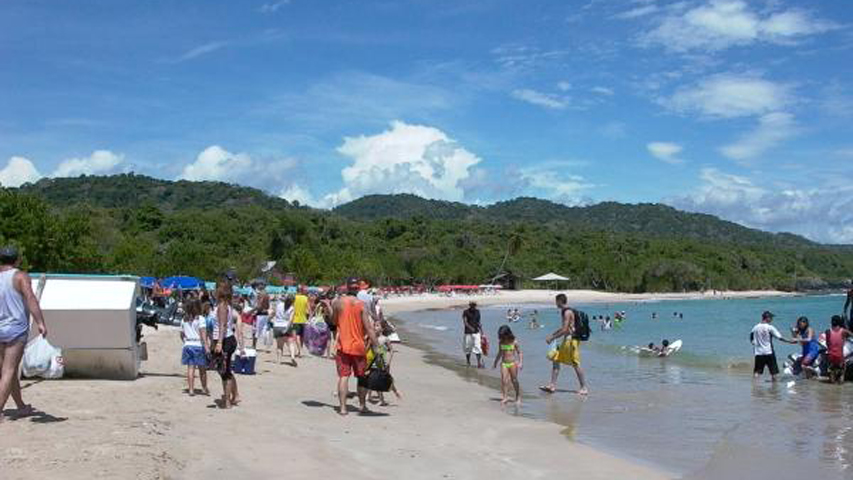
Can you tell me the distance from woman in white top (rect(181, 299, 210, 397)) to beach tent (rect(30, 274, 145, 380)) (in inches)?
30.3

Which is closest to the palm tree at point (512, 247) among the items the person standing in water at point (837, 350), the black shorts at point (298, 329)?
the black shorts at point (298, 329)

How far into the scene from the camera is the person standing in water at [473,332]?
59.6 ft

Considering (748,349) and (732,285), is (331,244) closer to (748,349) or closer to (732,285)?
(732,285)

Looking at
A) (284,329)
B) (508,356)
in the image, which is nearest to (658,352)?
(284,329)

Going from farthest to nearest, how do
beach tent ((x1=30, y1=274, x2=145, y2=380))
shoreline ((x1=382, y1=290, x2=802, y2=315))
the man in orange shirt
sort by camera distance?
shoreline ((x1=382, y1=290, x2=802, y2=315)) → beach tent ((x1=30, y1=274, x2=145, y2=380)) → the man in orange shirt

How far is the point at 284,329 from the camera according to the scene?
57.0 ft

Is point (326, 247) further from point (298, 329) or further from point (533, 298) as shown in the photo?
point (298, 329)

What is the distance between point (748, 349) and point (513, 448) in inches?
850

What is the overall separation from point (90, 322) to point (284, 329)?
6741 mm

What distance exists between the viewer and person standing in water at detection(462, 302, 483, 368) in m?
18.2

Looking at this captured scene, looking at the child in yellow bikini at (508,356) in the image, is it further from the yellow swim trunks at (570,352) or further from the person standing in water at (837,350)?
the person standing in water at (837,350)

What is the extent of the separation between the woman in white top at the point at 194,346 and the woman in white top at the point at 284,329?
5.24 metres

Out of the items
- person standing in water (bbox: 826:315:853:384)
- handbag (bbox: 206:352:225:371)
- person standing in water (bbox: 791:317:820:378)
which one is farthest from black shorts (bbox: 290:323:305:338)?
person standing in water (bbox: 826:315:853:384)

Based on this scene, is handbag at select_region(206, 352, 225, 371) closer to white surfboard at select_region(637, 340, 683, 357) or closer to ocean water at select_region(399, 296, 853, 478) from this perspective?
ocean water at select_region(399, 296, 853, 478)
